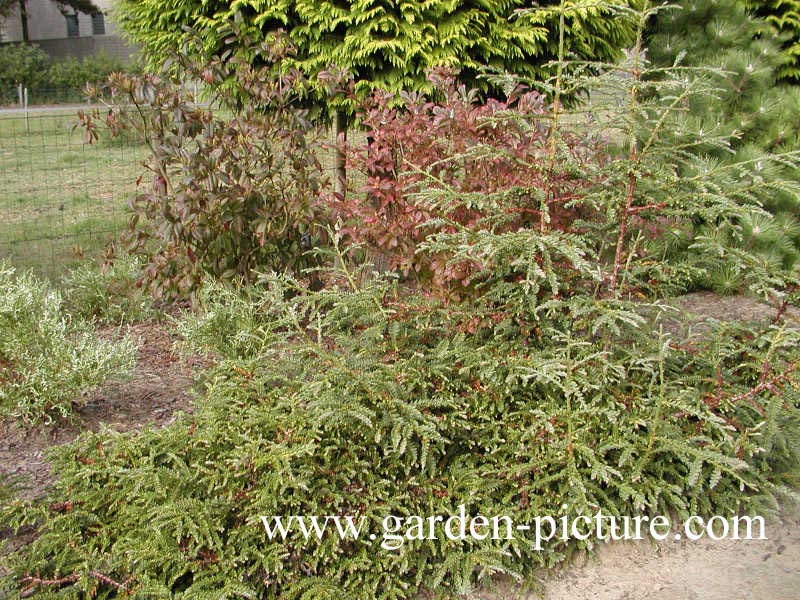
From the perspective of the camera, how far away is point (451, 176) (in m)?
3.86

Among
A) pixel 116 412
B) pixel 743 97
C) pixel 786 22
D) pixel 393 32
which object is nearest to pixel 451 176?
pixel 393 32

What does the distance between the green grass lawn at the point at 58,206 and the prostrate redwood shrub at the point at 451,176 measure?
1590mm

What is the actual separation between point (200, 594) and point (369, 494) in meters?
0.67

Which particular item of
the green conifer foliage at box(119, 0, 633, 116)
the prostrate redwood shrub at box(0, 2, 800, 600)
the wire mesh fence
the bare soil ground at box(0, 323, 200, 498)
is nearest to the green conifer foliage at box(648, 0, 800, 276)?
the green conifer foliage at box(119, 0, 633, 116)

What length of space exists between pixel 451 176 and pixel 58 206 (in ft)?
21.2

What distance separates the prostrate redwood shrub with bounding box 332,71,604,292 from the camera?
328 centimetres

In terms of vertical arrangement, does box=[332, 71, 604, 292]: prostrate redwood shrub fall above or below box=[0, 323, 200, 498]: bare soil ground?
above

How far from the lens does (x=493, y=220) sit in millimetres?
3172

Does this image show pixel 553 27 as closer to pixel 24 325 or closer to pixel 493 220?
pixel 493 220

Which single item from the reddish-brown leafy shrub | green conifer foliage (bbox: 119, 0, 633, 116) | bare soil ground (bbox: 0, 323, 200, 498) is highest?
green conifer foliage (bbox: 119, 0, 633, 116)

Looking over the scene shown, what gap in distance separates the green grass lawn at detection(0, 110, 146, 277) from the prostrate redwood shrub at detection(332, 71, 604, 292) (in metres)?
1.59

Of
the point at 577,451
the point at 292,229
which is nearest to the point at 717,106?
the point at 292,229

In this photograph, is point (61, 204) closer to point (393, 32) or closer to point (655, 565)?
point (393, 32)

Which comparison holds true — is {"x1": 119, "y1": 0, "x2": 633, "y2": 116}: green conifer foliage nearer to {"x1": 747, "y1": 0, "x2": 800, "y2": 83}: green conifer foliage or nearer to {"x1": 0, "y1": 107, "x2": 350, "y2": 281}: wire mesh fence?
{"x1": 0, "y1": 107, "x2": 350, "y2": 281}: wire mesh fence
